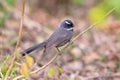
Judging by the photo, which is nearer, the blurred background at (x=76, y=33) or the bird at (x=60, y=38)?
the bird at (x=60, y=38)

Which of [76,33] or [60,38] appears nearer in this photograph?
[60,38]

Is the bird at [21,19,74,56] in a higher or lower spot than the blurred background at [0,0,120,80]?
lower

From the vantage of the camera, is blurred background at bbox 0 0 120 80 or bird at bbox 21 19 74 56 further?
blurred background at bbox 0 0 120 80

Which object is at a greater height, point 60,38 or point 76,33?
point 76,33

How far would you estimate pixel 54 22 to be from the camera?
12086 millimetres

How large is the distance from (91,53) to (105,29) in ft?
6.99

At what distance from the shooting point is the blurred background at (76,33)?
8312mm

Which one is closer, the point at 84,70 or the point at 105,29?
the point at 84,70

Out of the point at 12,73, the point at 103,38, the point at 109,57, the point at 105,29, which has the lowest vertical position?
the point at 12,73

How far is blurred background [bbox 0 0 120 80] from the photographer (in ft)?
27.3

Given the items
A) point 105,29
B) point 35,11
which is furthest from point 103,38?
point 35,11

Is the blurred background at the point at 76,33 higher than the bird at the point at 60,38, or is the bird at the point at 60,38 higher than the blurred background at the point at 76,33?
the blurred background at the point at 76,33

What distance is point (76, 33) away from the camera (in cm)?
1024

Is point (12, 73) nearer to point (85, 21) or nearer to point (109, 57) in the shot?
point (109, 57)
